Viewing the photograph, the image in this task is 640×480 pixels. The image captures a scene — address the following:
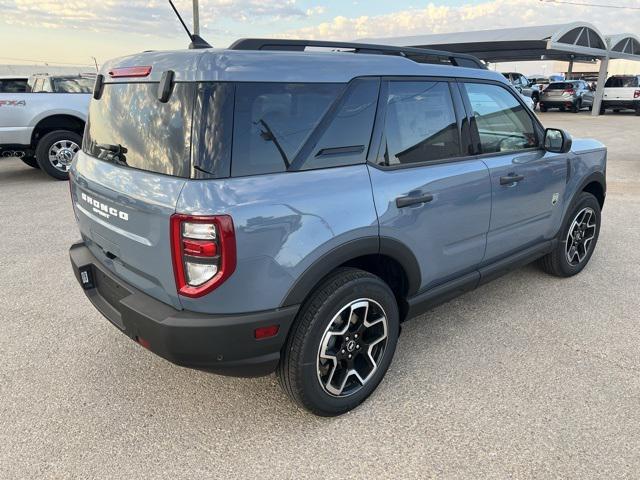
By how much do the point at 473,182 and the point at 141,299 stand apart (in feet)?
6.54

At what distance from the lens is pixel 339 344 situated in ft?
8.14

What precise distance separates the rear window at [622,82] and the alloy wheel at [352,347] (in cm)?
2571

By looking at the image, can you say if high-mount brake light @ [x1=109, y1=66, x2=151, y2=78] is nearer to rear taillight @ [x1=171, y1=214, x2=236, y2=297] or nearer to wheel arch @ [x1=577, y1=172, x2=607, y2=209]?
rear taillight @ [x1=171, y1=214, x2=236, y2=297]

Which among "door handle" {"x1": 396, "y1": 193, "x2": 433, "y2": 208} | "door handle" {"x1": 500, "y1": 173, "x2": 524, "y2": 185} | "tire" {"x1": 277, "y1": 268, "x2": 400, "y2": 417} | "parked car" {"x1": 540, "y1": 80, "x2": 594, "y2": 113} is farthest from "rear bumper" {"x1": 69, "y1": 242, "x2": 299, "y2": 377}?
"parked car" {"x1": 540, "y1": 80, "x2": 594, "y2": 113}

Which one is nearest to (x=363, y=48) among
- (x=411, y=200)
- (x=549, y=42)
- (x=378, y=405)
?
(x=411, y=200)

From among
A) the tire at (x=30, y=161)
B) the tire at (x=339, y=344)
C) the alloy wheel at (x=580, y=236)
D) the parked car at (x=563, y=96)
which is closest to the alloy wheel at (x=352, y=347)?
the tire at (x=339, y=344)

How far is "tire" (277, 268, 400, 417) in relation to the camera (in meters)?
2.27

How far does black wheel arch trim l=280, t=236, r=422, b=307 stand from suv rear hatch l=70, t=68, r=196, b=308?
535mm

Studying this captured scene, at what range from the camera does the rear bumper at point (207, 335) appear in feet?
6.70

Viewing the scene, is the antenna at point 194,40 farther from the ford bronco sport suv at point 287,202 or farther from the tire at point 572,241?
the tire at point 572,241

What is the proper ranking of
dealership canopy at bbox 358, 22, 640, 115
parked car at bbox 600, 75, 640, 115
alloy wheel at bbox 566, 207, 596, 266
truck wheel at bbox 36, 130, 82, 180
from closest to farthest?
alloy wheel at bbox 566, 207, 596, 266, truck wheel at bbox 36, 130, 82, 180, dealership canopy at bbox 358, 22, 640, 115, parked car at bbox 600, 75, 640, 115

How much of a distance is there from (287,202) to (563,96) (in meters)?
25.5

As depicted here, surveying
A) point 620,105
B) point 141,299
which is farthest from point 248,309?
point 620,105

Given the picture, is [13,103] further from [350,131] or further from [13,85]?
[350,131]
